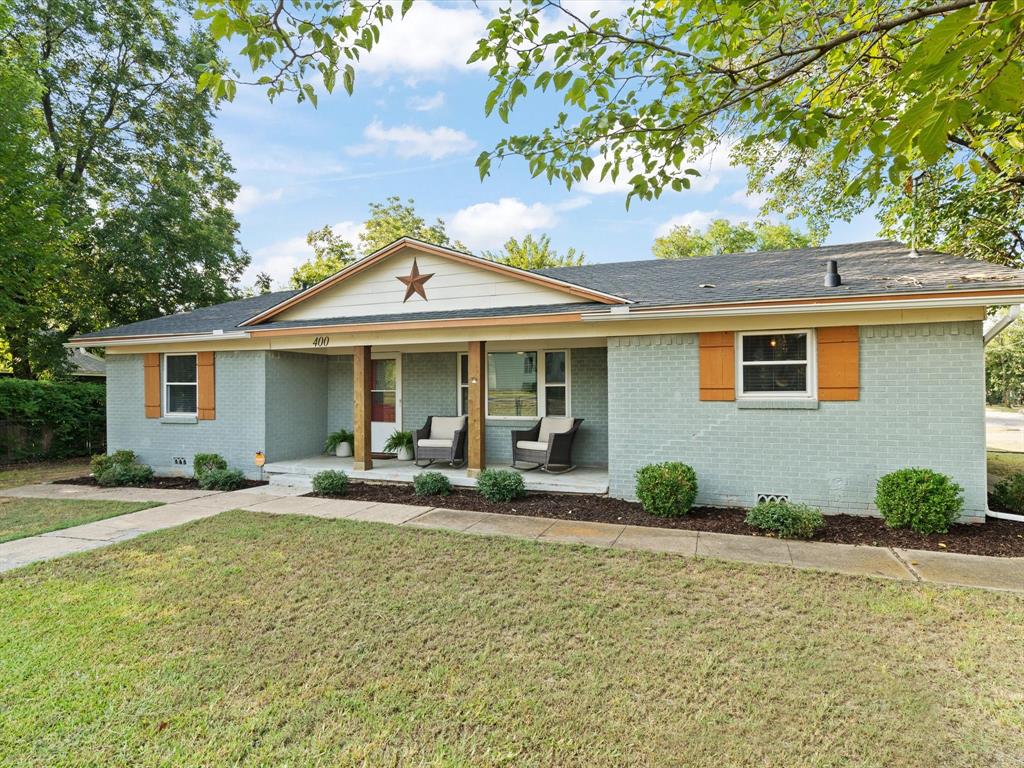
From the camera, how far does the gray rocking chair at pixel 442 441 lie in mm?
9625

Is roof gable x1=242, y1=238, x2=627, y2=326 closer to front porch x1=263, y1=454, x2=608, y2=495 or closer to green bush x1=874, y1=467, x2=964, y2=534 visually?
front porch x1=263, y1=454, x2=608, y2=495

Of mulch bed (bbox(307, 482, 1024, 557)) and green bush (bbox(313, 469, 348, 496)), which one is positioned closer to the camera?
mulch bed (bbox(307, 482, 1024, 557))

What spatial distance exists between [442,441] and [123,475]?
6122mm

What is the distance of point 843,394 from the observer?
6676 millimetres

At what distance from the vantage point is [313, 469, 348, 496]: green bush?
8.45 meters

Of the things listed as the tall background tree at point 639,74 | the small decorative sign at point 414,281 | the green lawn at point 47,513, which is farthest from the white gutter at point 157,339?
the tall background tree at point 639,74

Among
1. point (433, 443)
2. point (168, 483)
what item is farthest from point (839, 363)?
point (168, 483)

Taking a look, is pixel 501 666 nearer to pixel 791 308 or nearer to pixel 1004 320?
pixel 791 308

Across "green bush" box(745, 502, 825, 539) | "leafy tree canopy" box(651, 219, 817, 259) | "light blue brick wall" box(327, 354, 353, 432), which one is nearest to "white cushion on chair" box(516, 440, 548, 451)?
"green bush" box(745, 502, 825, 539)

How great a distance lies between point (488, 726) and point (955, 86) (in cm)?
361

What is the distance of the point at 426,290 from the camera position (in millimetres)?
9289

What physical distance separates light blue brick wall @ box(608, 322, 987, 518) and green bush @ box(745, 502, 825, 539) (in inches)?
36.5

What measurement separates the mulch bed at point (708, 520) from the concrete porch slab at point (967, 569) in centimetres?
24

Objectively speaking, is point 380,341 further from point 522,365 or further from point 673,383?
point 673,383
